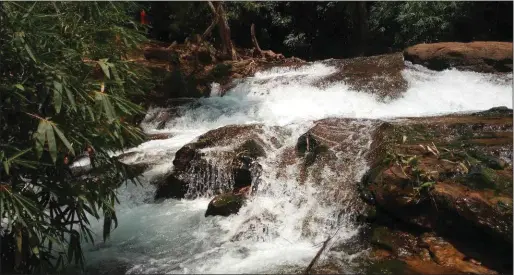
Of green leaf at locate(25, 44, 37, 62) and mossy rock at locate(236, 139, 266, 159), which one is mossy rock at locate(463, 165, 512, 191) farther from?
green leaf at locate(25, 44, 37, 62)

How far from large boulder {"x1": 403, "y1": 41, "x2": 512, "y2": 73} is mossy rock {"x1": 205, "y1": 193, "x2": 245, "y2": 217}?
6.12 metres

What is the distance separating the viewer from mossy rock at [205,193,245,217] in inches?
239

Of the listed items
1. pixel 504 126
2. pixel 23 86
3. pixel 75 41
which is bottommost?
pixel 504 126

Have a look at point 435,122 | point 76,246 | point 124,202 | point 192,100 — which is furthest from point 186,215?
point 192,100

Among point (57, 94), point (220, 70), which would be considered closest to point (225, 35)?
point (220, 70)

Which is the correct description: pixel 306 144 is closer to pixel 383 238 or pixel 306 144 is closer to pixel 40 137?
pixel 383 238

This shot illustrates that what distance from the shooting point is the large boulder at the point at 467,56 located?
31.3 ft

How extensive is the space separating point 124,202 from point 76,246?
8.49 ft

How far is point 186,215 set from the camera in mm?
6426

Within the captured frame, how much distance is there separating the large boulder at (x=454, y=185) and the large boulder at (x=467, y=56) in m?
3.83

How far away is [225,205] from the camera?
6102 millimetres

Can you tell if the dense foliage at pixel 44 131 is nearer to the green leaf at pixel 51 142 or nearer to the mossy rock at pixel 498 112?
the green leaf at pixel 51 142

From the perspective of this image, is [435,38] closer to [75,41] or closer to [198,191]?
[198,191]

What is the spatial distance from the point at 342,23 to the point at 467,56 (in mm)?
8619
